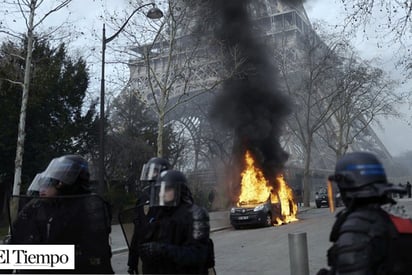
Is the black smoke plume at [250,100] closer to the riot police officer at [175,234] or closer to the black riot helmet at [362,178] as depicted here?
the riot police officer at [175,234]

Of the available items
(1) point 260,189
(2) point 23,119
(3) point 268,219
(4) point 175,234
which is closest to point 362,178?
(4) point 175,234

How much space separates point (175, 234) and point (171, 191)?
30cm

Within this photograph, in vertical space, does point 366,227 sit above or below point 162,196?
below

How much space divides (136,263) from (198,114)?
34276 mm

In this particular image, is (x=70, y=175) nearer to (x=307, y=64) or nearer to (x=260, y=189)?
(x=260, y=189)

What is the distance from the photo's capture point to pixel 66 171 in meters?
3.51

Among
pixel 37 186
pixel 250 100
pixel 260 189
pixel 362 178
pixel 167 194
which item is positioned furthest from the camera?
pixel 250 100

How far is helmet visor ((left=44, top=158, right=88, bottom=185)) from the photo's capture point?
3.48m

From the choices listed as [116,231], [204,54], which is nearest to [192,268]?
[116,231]

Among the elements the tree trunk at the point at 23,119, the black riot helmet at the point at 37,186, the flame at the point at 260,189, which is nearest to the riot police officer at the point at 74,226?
the black riot helmet at the point at 37,186

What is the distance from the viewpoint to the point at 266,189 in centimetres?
2114

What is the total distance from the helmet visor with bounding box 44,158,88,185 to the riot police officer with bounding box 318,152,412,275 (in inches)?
77.7

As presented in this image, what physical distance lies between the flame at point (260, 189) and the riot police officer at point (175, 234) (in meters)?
16.8

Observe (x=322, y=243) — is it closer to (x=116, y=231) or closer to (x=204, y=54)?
(x=116, y=231)
